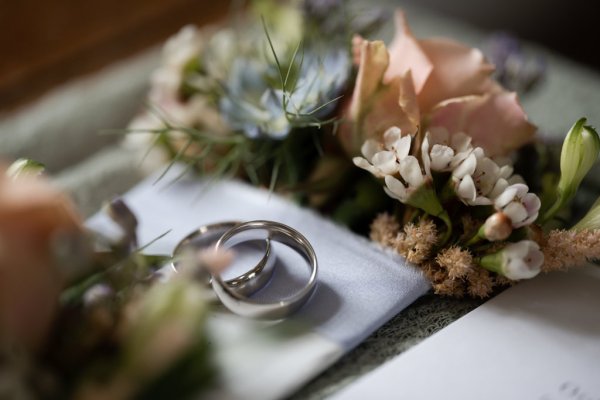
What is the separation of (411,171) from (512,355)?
0.39 ft

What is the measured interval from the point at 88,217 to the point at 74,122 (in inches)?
6.1

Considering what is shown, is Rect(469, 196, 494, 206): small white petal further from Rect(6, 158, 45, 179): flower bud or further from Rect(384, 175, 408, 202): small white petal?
Rect(6, 158, 45, 179): flower bud

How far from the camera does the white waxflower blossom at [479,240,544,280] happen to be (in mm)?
358

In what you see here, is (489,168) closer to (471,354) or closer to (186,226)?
(471,354)

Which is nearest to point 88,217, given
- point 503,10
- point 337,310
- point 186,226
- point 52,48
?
point 186,226

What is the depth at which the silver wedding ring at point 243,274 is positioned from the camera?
0.39 metres

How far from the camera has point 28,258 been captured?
259 mm

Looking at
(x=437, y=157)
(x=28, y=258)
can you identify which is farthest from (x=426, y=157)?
(x=28, y=258)

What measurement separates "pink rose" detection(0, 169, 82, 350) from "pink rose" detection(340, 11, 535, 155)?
0.71 ft

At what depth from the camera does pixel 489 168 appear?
14.9 inches

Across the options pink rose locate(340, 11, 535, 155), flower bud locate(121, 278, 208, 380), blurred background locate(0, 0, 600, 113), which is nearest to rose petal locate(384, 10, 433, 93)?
pink rose locate(340, 11, 535, 155)

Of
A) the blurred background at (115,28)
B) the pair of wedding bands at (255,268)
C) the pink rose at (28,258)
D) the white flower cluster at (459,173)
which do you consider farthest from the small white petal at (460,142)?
the blurred background at (115,28)

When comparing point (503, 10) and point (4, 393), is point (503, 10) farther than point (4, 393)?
Yes

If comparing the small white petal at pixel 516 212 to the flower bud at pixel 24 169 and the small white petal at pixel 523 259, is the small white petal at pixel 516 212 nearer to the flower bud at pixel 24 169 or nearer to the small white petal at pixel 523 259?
Answer: the small white petal at pixel 523 259
